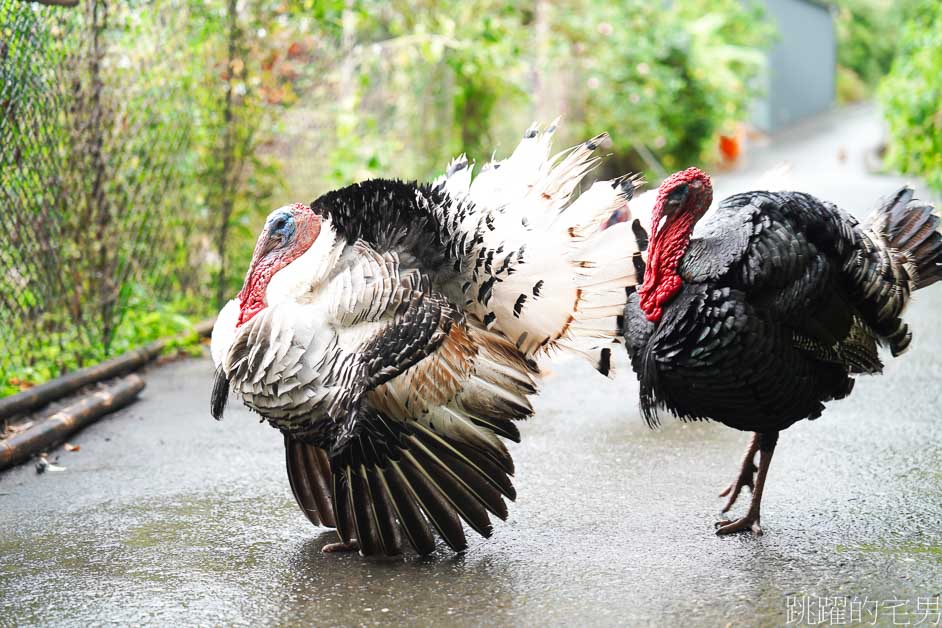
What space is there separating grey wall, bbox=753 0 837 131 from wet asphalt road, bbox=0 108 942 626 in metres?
19.8

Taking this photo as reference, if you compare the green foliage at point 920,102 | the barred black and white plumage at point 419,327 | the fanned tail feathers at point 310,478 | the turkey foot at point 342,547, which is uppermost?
the green foliage at point 920,102

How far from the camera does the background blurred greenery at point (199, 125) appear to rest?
5.61 metres

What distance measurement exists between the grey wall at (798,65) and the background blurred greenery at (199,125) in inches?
498

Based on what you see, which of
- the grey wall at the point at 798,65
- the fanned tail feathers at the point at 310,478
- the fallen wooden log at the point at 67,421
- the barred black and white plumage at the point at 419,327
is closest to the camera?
the barred black and white plumage at the point at 419,327

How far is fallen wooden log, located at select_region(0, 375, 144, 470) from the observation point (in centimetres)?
482

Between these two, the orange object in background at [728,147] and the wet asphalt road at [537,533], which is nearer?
the wet asphalt road at [537,533]

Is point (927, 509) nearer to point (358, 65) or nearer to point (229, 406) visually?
point (229, 406)

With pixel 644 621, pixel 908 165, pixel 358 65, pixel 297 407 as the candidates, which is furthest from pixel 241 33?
pixel 908 165

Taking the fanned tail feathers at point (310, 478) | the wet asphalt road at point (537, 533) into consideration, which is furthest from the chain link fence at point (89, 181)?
the fanned tail feathers at point (310, 478)

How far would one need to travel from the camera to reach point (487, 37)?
941 centimetres

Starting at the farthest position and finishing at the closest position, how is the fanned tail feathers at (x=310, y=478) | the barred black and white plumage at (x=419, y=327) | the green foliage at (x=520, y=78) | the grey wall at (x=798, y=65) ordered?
the grey wall at (x=798, y=65) < the green foliage at (x=520, y=78) < the fanned tail feathers at (x=310, y=478) < the barred black and white plumage at (x=419, y=327)

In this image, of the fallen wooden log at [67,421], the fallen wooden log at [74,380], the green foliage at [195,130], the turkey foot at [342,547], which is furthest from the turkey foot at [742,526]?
the green foliage at [195,130]

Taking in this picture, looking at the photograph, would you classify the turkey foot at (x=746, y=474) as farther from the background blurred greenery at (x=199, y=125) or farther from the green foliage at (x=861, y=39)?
the green foliage at (x=861, y=39)

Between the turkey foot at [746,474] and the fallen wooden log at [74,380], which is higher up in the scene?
the turkey foot at [746,474]
